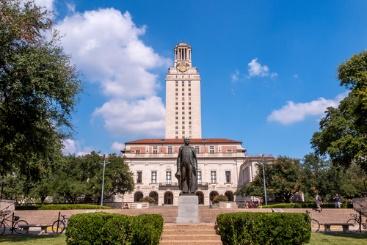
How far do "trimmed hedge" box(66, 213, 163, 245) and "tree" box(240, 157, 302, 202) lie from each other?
146 ft

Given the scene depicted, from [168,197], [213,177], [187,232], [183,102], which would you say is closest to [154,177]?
[168,197]

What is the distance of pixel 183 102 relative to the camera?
347 ft

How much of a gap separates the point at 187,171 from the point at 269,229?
28.6ft

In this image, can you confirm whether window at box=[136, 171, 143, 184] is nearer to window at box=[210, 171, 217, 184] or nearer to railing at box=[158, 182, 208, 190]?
railing at box=[158, 182, 208, 190]

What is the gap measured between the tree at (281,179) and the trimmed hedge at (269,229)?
140 ft

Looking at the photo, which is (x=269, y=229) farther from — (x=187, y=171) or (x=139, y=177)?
(x=139, y=177)

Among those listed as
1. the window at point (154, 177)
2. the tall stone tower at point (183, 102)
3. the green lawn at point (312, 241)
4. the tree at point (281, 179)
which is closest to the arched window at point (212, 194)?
the window at point (154, 177)

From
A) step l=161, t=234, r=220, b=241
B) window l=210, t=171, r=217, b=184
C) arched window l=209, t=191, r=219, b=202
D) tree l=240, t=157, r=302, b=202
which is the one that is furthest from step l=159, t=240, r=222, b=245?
window l=210, t=171, r=217, b=184

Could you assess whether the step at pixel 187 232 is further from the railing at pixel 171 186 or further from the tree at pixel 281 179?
the railing at pixel 171 186

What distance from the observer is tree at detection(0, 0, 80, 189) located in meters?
15.8

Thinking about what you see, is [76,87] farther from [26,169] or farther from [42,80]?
[26,169]

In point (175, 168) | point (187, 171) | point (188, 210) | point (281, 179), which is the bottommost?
point (188, 210)

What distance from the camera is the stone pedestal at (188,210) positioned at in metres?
17.3

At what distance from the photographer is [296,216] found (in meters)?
10.2
